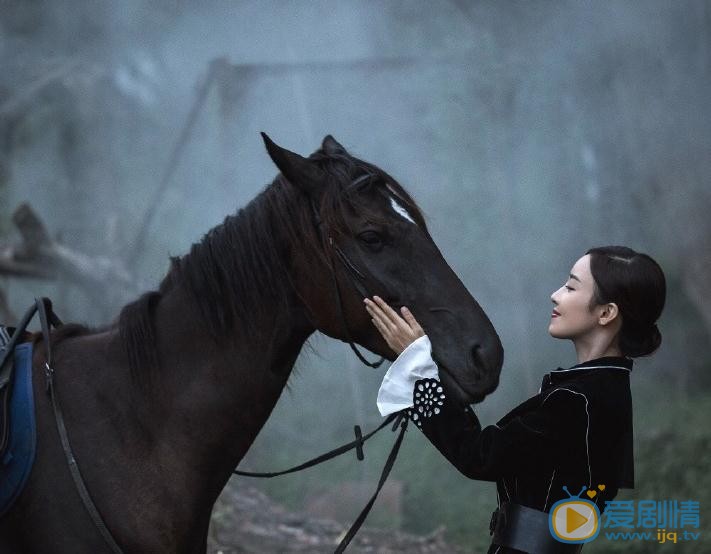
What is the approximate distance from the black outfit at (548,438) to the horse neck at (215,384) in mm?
415

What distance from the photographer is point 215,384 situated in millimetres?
2314

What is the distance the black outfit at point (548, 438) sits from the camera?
7.05 feet

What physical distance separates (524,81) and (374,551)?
617cm

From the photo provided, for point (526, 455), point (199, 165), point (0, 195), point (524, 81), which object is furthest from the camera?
point (199, 165)

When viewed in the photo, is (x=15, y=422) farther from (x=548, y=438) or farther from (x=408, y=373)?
(x=548, y=438)

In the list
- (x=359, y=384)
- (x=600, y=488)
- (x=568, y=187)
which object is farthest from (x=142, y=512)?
(x=568, y=187)

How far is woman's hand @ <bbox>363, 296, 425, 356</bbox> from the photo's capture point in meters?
2.23

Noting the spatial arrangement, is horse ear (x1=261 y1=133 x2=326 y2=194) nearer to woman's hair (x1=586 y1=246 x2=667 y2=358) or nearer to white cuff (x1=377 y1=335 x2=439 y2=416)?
white cuff (x1=377 y1=335 x2=439 y2=416)

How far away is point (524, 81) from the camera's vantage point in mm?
9992

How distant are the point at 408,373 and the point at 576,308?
506 millimetres

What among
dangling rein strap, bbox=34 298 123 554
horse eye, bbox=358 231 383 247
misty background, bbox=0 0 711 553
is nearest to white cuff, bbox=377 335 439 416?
horse eye, bbox=358 231 383 247

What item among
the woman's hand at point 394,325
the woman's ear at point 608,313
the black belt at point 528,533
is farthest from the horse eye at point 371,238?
the black belt at point 528,533

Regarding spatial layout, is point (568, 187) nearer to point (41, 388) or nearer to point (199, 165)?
point (199, 165)

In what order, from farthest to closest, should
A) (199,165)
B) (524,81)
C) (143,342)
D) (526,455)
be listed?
(199,165)
(524,81)
(143,342)
(526,455)
